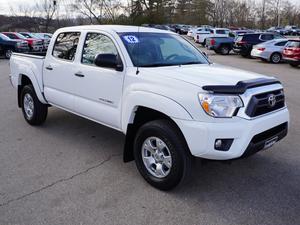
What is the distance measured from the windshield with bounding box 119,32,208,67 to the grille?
1271 mm

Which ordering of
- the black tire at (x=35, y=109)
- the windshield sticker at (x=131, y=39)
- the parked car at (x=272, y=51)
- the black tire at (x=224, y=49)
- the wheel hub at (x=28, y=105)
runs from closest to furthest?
the windshield sticker at (x=131, y=39), the black tire at (x=35, y=109), the wheel hub at (x=28, y=105), the parked car at (x=272, y=51), the black tire at (x=224, y=49)

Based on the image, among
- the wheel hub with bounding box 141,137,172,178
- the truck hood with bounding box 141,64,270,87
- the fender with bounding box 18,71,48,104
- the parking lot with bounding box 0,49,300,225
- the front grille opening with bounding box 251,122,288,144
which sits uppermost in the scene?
the truck hood with bounding box 141,64,270,87

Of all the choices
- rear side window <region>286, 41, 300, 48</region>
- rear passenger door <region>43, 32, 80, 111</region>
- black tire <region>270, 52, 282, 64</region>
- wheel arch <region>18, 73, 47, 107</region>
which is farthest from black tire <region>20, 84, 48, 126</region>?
black tire <region>270, 52, 282, 64</region>

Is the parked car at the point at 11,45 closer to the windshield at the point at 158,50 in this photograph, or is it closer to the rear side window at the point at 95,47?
the rear side window at the point at 95,47

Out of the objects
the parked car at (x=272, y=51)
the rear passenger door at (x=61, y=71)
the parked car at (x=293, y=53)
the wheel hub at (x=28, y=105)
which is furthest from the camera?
the parked car at (x=272, y=51)

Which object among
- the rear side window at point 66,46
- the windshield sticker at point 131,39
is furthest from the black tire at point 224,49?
the windshield sticker at point 131,39

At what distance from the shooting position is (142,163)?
399 centimetres

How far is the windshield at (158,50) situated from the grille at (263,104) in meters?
1.27

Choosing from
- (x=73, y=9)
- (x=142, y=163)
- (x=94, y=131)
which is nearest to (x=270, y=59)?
(x=94, y=131)

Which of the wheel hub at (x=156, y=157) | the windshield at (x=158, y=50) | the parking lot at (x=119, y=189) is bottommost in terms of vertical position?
the parking lot at (x=119, y=189)

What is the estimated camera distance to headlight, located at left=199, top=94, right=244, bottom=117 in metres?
3.28

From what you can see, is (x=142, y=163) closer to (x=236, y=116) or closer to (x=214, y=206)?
(x=214, y=206)

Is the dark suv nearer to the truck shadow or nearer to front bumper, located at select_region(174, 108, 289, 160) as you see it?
the truck shadow

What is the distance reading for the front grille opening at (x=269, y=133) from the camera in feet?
11.5
